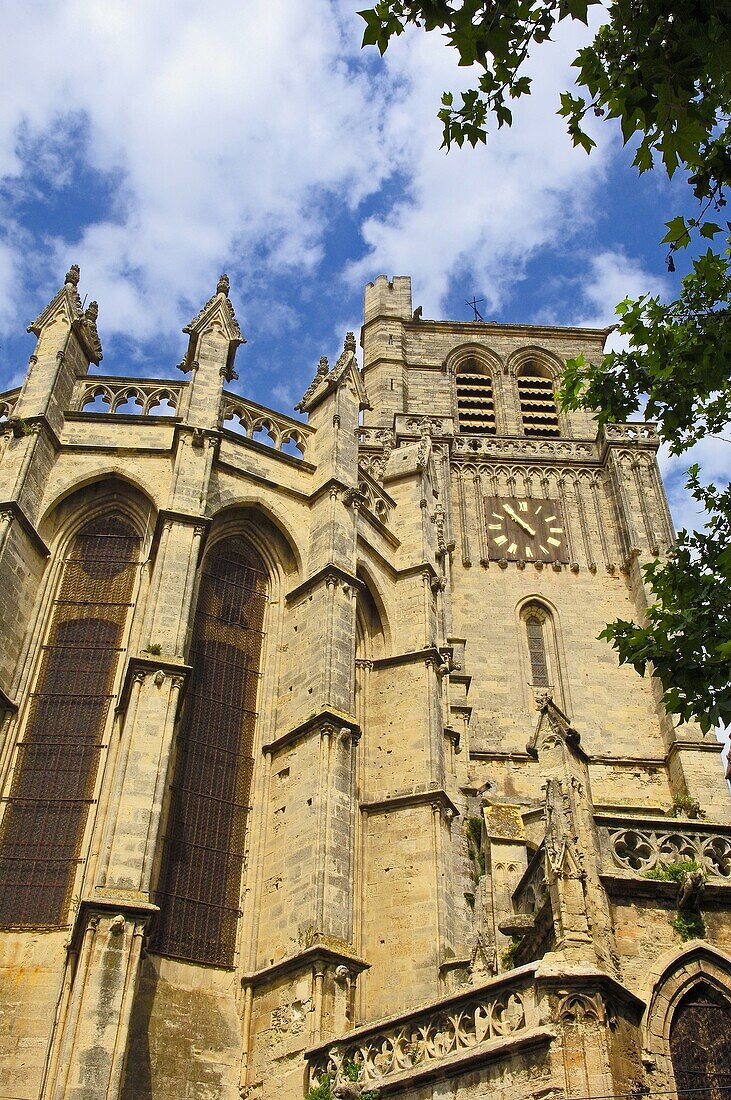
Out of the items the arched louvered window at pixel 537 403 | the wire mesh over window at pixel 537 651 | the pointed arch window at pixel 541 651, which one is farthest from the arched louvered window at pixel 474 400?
the wire mesh over window at pixel 537 651

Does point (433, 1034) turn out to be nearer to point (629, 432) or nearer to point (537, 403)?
point (629, 432)

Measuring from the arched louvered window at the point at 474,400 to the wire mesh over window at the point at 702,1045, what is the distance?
80.1ft

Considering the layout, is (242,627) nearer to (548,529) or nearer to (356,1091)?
(356,1091)

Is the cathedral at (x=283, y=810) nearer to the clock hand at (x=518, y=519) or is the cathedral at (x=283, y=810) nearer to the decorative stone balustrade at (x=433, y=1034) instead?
the decorative stone balustrade at (x=433, y=1034)

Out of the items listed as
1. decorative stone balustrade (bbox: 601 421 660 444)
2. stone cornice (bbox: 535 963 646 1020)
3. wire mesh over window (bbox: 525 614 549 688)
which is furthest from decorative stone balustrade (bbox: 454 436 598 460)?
stone cornice (bbox: 535 963 646 1020)

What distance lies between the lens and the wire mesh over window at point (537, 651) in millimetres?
25781

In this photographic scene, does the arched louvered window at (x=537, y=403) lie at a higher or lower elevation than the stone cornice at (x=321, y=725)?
higher

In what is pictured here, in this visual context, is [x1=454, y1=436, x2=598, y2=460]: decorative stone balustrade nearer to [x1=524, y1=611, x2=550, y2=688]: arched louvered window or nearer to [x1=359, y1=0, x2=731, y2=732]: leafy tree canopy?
[x1=524, y1=611, x2=550, y2=688]: arched louvered window

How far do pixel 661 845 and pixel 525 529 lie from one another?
61.4 feet

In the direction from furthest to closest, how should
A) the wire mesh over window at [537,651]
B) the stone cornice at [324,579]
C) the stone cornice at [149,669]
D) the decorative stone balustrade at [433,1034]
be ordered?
the wire mesh over window at [537,651] → the stone cornice at [324,579] → the stone cornice at [149,669] → the decorative stone balustrade at [433,1034]

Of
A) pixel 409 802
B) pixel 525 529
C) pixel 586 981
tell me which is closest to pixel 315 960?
pixel 409 802

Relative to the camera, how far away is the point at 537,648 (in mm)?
26344

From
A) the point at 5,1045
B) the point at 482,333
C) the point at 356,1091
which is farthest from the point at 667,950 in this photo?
the point at 482,333

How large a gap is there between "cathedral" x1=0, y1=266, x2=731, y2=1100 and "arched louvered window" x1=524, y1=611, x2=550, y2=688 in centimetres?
269
